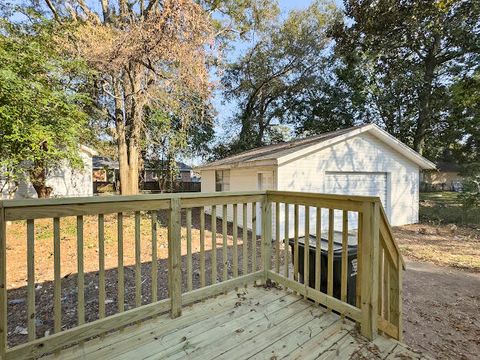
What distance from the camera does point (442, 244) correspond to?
752 centimetres

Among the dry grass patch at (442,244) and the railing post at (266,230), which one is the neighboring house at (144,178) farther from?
the railing post at (266,230)

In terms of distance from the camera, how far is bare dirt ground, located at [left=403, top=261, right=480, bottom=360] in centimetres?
296

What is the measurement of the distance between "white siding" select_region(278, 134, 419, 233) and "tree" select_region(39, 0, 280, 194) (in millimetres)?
4423

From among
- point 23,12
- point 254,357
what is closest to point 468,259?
point 254,357

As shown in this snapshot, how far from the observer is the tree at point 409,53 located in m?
9.91

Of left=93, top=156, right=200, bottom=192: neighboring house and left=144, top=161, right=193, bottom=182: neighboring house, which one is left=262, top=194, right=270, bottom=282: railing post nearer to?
left=144, top=161, right=193, bottom=182: neighboring house

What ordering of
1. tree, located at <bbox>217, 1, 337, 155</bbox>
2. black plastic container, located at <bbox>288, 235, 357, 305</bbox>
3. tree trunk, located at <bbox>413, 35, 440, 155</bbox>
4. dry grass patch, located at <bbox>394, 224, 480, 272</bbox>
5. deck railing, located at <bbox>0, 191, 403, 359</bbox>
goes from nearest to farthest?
deck railing, located at <bbox>0, 191, 403, 359</bbox> < black plastic container, located at <bbox>288, 235, 357, 305</bbox> < dry grass patch, located at <bbox>394, 224, 480, 272</bbox> < tree trunk, located at <bbox>413, 35, 440, 155</bbox> < tree, located at <bbox>217, 1, 337, 155</bbox>

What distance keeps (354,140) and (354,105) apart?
1172 cm

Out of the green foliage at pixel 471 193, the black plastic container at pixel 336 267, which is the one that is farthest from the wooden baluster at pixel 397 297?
the green foliage at pixel 471 193

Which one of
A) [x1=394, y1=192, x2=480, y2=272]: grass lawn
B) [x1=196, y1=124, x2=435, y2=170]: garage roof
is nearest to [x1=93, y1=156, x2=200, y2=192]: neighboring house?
[x1=196, y1=124, x2=435, y2=170]: garage roof

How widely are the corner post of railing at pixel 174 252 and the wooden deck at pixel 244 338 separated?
0.15m

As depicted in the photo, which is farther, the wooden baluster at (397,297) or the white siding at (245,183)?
the white siding at (245,183)

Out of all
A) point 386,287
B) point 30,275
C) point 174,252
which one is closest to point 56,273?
point 30,275

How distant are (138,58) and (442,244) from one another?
34.3 ft
